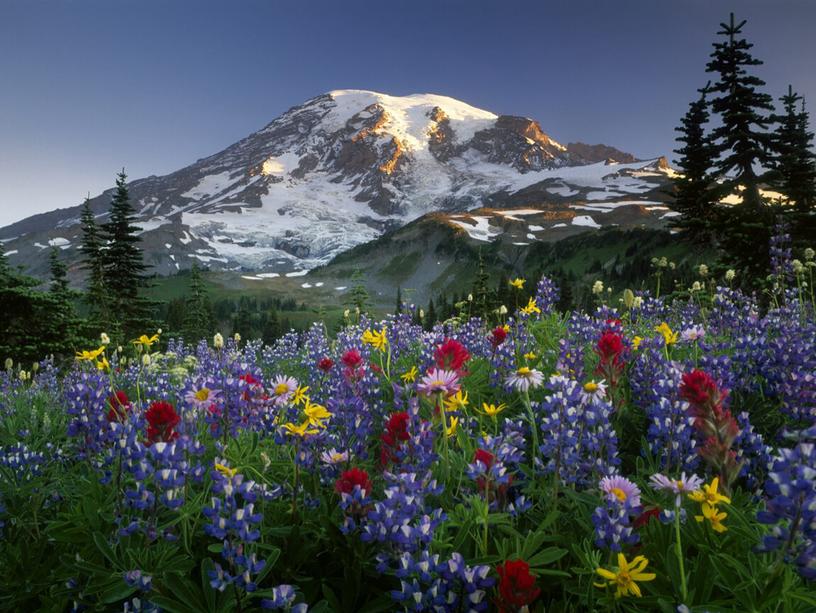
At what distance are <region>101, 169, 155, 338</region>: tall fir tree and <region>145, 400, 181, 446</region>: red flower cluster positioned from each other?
3417 centimetres

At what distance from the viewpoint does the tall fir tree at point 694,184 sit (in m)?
32.9

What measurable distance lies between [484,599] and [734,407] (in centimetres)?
329

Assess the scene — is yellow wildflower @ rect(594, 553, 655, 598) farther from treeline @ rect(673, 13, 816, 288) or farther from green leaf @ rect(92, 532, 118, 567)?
treeline @ rect(673, 13, 816, 288)

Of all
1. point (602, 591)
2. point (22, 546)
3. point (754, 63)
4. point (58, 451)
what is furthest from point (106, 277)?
point (754, 63)

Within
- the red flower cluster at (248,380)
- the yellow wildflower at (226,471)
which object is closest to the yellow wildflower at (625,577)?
the yellow wildflower at (226,471)

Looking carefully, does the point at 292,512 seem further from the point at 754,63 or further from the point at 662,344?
the point at 754,63

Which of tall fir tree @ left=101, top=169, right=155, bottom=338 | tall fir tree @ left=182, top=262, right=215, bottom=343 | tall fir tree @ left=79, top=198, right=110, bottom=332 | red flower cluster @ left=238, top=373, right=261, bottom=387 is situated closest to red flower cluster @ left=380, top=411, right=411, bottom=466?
red flower cluster @ left=238, top=373, right=261, bottom=387

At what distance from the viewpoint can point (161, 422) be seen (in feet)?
9.20

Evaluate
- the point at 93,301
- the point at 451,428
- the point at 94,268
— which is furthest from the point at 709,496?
the point at 94,268

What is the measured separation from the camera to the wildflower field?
2.16 metres

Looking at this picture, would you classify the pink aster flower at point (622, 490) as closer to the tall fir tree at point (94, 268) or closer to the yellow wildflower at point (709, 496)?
the yellow wildflower at point (709, 496)

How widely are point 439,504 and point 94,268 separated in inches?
1419

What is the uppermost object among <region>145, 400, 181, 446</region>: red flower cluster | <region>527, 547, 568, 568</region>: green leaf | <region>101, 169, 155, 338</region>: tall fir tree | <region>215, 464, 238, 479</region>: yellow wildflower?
<region>101, 169, 155, 338</region>: tall fir tree

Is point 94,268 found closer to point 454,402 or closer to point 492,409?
point 454,402
